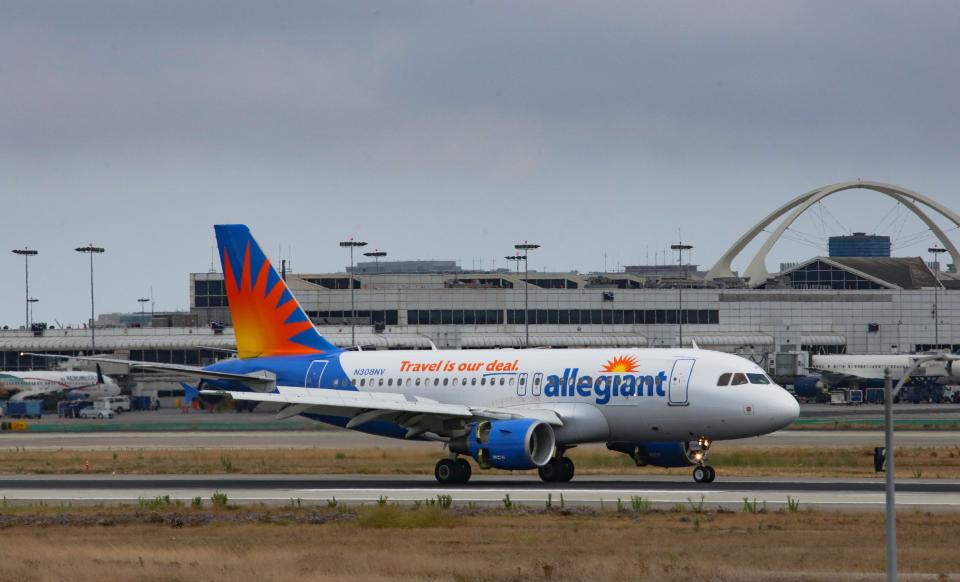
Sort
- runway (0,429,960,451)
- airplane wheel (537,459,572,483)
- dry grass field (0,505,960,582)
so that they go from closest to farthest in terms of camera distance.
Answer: dry grass field (0,505,960,582) < airplane wheel (537,459,572,483) < runway (0,429,960,451)

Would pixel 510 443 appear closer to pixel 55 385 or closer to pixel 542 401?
pixel 542 401

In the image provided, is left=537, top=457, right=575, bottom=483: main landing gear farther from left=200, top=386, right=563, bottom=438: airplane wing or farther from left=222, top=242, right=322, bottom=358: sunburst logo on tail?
left=222, top=242, right=322, bottom=358: sunburst logo on tail

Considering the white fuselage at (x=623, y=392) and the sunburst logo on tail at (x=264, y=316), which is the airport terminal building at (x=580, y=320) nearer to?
the sunburst logo on tail at (x=264, y=316)

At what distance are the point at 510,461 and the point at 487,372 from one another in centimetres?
606

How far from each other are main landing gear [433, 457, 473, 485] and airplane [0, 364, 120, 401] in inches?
3773

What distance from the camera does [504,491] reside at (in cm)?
4419

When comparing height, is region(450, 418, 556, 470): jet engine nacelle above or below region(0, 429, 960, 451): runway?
above

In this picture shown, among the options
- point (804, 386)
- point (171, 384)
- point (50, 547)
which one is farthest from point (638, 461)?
point (171, 384)

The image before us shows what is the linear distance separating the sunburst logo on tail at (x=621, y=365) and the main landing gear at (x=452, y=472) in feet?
17.8

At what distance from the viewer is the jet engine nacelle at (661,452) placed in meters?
47.7

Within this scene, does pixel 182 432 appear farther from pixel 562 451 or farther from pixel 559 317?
pixel 559 317

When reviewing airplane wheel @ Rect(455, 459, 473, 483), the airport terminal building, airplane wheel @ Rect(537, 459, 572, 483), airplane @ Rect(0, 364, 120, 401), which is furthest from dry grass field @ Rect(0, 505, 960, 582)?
the airport terminal building

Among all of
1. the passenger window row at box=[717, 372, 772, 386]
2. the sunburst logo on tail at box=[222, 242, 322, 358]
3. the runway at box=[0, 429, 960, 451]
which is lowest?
the runway at box=[0, 429, 960, 451]

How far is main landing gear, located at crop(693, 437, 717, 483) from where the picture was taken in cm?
4566
